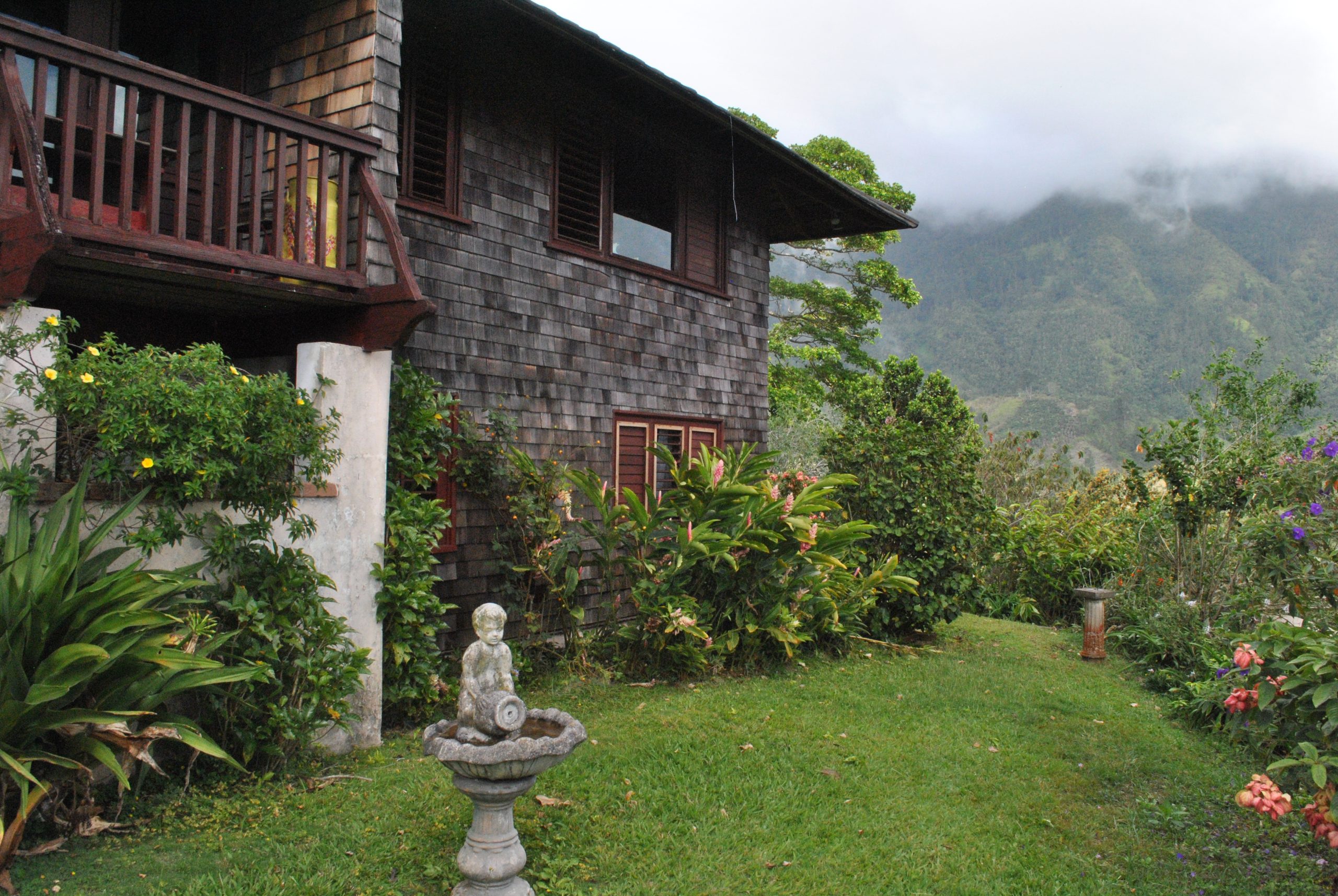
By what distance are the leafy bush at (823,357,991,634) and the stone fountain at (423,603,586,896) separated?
20.2 feet

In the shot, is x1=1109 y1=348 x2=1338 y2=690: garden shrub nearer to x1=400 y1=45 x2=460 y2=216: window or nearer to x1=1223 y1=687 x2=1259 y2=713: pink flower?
x1=1223 y1=687 x2=1259 y2=713: pink flower

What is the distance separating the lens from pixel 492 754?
3738 millimetres

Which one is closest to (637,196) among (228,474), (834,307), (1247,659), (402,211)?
(402,211)

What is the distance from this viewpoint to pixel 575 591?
27.6 ft

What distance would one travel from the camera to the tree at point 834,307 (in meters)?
22.6

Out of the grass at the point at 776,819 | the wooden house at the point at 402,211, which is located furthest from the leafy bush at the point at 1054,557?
the grass at the point at 776,819

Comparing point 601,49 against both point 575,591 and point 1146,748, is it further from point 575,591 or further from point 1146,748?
point 1146,748

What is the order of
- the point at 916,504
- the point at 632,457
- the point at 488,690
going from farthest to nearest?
the point at 916,504 → the point at 632,457 → the point at 488,690

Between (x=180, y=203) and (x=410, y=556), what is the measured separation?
2489mm

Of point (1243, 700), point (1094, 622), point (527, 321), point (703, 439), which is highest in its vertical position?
point (527, 321)

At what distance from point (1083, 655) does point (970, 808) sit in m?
5.17

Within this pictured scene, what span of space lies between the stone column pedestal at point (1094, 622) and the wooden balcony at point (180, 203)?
24.5 ft

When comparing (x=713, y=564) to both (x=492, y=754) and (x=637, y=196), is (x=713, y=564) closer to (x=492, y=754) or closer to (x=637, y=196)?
(x=492, y=754)

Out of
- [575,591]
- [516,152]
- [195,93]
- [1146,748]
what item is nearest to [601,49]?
[516,152]
